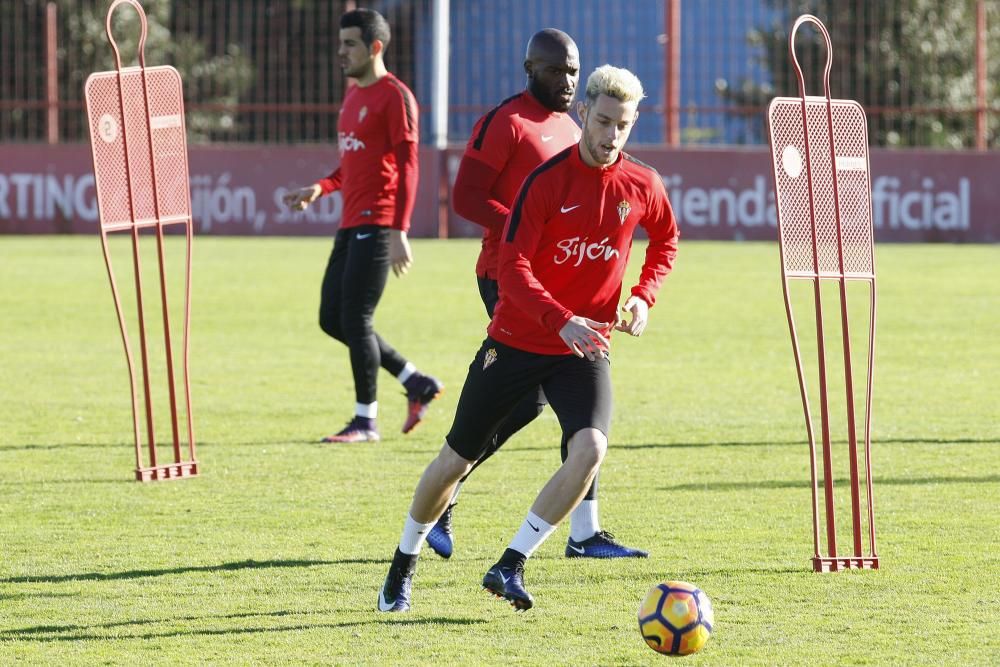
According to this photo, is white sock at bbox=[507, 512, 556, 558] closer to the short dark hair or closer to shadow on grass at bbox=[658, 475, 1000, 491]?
shadow on grass at bbox=[658, 475, 1000, 491]

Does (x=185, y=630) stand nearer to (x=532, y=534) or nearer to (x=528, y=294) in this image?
(x=532, y=534)

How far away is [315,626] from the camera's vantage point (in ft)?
18.7

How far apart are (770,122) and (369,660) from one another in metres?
2.43

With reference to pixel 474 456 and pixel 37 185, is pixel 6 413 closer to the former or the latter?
pixel 474 456

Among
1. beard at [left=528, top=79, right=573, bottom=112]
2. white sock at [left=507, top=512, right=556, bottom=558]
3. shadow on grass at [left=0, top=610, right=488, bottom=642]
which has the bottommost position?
shadow on grass at [left=0, top=610, right=488, bottom=642]

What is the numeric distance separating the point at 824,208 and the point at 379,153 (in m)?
3.69

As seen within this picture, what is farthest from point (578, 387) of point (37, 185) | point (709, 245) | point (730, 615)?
point (37, 185)

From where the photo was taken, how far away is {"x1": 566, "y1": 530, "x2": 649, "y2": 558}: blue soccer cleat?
6.71 m

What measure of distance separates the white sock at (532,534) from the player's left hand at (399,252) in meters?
3.61

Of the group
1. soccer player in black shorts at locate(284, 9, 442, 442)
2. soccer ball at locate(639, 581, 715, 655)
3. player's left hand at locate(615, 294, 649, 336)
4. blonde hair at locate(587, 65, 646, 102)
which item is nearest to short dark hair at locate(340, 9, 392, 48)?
soccer player in black shorts at locate(284, 9, 442, 442)

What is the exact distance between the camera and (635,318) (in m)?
5.60

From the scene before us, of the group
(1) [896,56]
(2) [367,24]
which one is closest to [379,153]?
(2) [367,24]

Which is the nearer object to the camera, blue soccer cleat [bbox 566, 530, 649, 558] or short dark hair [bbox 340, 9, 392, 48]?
blue soccer cleat [bbox 566, 530, 649, 558]

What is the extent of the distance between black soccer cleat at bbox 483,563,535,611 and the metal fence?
19972 mm
